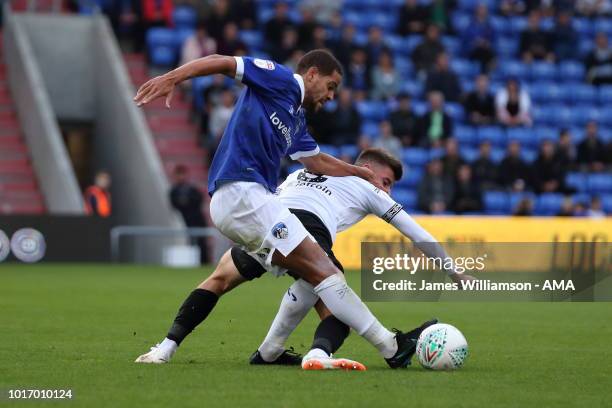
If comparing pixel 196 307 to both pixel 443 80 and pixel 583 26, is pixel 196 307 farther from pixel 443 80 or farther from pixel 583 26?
pixel 583 26

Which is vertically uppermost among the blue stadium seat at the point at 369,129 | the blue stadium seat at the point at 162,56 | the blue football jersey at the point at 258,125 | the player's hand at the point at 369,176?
the blue football jersey at the point at 258,125

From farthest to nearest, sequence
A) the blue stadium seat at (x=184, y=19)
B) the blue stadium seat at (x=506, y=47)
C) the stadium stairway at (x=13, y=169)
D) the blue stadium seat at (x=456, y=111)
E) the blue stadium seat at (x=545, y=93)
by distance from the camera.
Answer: the blue stadium seat at (x=506, y=47) < the blue stadium seat at (x=545, y=93) < the blue stadium seat at (x=184, y=19) < the blue stadium seat at (x=456, y=111) < the stadium stairway at (x=13, y=169)

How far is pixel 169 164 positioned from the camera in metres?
24.6

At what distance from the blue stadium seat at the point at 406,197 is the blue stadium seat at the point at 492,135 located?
2.37 metres

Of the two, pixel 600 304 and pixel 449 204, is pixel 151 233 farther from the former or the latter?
pixel 600 304

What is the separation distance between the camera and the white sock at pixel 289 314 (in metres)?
8.23

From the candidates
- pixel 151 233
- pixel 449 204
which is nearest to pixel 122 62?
pixel 151 233

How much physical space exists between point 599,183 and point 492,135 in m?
2.29

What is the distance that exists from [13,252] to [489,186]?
875 centimetres

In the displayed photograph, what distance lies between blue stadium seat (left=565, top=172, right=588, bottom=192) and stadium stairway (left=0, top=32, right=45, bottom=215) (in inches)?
398

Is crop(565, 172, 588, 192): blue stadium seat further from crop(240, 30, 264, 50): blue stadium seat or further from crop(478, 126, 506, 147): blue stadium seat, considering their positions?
crop(240, 30, 264, 50): blue stadium seat

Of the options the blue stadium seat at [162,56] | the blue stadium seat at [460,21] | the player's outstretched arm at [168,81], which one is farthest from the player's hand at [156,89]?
the blue stadium seat at [460,21]

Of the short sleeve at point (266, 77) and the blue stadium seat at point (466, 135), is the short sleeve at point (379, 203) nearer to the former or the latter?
the short sleeve at point (266, 77)

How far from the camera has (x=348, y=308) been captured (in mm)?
7820
